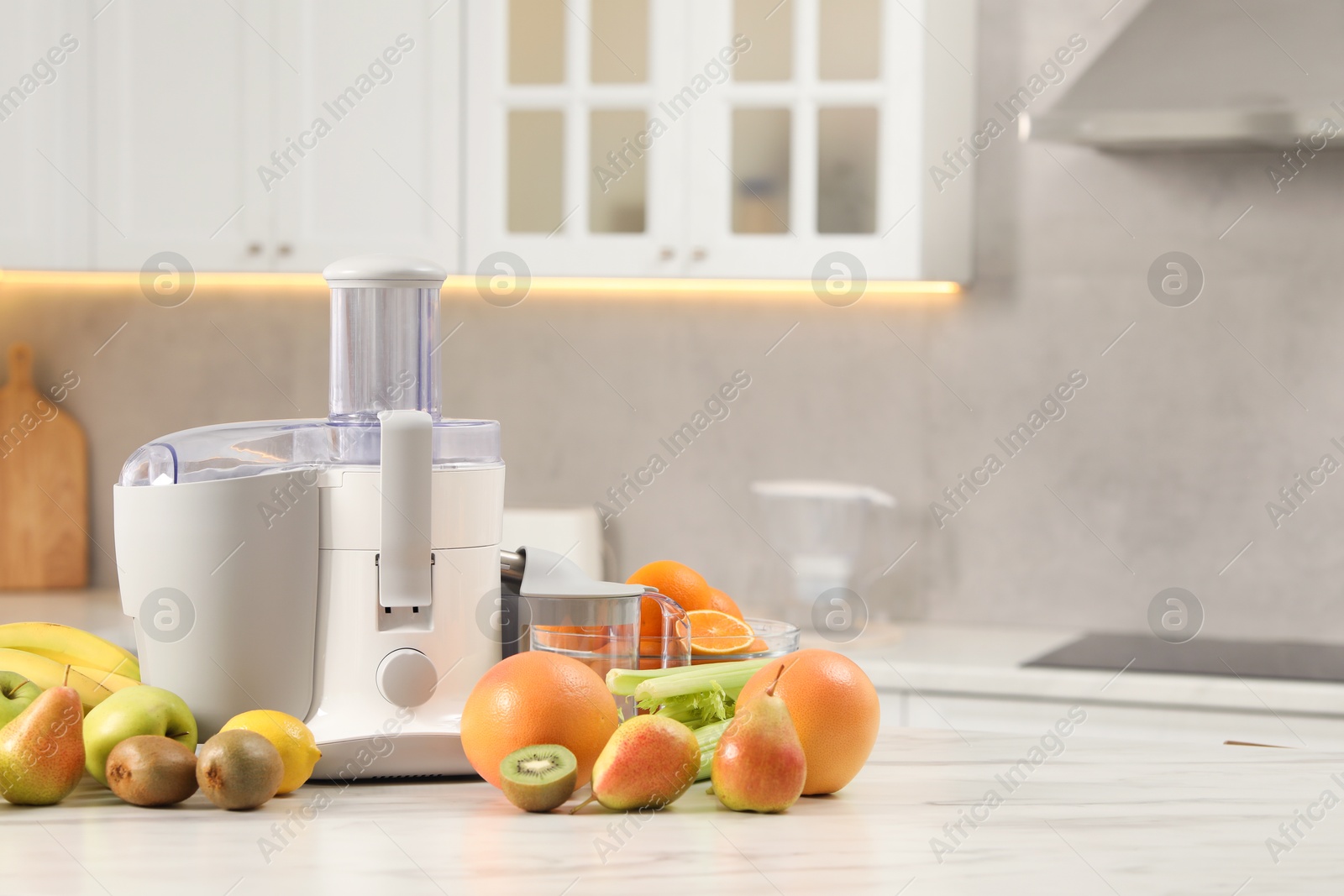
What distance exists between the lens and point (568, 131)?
2.65 m

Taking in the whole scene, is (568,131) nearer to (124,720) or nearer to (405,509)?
(405,509)

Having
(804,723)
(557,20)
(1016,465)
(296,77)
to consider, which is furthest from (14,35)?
(804,723)

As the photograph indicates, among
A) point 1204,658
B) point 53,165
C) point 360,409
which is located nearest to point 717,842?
point 360,409

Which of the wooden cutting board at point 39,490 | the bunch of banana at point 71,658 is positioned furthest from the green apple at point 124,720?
the wooden cutting board at point 39,490

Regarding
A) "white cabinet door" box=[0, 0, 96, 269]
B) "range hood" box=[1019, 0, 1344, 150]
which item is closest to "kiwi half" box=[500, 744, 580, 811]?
"range hood" box=[1019, 0, 1344, 150]

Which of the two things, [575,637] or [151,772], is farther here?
[575,637]

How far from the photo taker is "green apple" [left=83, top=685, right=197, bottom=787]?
863mm

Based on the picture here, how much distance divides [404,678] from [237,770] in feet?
0.45

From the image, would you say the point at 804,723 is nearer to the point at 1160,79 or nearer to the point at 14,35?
the point at 1160,79

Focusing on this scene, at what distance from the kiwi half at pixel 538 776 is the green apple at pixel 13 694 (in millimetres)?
326

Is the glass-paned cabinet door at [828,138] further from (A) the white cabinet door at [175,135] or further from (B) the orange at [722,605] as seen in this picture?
(B) the orange at [722,605]

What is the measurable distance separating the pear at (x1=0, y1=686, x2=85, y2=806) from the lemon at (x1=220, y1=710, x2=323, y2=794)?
0.30 ft

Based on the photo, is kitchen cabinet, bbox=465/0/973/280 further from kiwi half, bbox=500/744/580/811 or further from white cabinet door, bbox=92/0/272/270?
kiwi half, bbox=500/744/580/811

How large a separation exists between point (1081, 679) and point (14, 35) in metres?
2.40
